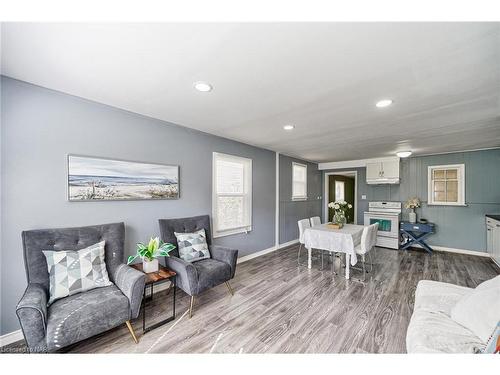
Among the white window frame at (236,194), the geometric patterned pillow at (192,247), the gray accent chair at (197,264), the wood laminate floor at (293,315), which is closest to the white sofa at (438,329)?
the wood laminate floor at (293,315)

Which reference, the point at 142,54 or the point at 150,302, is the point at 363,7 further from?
the point at 150,302

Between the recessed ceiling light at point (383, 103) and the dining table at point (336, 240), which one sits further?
the dining table at point (336, 240)

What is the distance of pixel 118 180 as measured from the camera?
2398mm

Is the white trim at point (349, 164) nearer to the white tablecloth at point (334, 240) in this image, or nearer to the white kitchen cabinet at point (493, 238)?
the white kitchen cabinet at point (493, 238)

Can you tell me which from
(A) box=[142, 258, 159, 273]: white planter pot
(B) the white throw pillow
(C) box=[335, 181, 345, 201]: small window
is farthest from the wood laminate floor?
(C) box=[335, 181, 345, 201]: small window

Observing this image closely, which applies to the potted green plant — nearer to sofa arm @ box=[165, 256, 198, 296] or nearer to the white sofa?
sofa arm @ box=[165, 256, 198, 296]

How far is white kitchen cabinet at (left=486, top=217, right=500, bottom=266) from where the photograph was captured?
363cm

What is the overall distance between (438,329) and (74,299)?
2.70m

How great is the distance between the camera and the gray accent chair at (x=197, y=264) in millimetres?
2193

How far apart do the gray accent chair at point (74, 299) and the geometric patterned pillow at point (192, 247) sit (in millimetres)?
668

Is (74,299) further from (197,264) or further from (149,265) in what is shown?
(197,264)

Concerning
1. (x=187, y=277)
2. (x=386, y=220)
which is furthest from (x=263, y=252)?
(x=386, y=220)
